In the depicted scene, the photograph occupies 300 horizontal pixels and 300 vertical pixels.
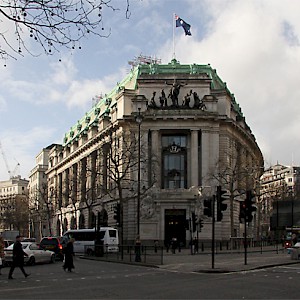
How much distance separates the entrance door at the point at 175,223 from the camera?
239 feet

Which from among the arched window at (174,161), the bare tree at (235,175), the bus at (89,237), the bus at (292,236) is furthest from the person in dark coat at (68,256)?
the arched window at (174,161)

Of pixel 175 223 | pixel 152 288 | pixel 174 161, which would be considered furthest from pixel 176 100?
pixel 152 288

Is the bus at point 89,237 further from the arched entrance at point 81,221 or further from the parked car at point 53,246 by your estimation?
the arched entrance at point 81,221

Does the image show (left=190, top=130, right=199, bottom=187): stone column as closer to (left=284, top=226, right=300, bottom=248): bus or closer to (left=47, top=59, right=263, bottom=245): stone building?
(left=47, top=59, right=263, bottom=245): stone building

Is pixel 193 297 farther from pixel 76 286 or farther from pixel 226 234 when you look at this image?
pixel 226 234

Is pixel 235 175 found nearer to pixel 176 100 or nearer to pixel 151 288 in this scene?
pixel 176 100

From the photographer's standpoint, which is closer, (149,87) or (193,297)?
(193,297)

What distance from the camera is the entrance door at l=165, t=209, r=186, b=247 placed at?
2864 inches

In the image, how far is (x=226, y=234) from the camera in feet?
242

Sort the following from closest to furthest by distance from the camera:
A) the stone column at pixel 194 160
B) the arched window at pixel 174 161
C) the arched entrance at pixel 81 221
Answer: the stone column at pixel 194 160
the arched window at pixel 174 161
the arched entrance at pixel 81 221

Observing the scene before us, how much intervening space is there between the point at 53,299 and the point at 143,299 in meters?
2.50

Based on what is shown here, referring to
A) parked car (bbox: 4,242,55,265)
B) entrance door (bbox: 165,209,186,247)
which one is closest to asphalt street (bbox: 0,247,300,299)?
parked car (bbox: 4,242,55,265)

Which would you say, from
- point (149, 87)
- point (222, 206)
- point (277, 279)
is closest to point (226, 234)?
point (149, 87)

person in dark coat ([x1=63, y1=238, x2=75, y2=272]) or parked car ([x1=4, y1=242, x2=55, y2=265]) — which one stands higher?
person in dark coat ([x1=63, y1=238, x2=75, y2=272])
